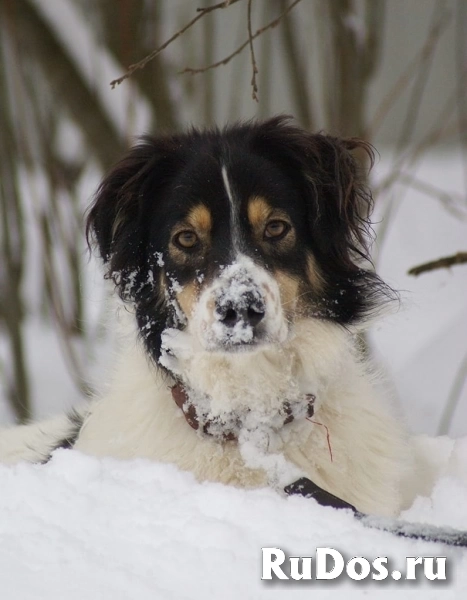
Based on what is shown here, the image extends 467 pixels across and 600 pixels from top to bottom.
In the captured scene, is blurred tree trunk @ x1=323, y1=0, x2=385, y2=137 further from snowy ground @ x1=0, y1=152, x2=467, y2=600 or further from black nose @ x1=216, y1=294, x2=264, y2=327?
snowy ground @ x1=0, y1=152, x2=467, y2=600

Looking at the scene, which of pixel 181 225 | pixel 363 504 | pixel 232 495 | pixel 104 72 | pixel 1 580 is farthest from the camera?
pixel 104 72

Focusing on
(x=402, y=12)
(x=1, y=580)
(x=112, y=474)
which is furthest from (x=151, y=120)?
(x=402, y=12)

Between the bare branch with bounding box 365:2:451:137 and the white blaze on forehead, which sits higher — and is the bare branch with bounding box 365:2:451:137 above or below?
above

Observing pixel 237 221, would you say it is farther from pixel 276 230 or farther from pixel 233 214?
pixel 276 230

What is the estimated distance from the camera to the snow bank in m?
2.04

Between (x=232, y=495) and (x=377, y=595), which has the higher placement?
(x=232, y=495)

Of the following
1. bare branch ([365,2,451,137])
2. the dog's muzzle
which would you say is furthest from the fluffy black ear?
bare branch ([365,2,451,137])

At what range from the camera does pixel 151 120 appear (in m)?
7.07

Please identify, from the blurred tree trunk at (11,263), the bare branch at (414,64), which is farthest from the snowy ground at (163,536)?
the blurred tree trunk at (11,263)

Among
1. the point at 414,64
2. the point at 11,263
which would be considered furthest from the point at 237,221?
the point at 11,263

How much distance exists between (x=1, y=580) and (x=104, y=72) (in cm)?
543

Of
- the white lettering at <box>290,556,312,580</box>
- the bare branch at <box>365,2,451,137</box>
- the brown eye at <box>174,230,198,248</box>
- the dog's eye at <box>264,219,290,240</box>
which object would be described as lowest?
the white lettering at <box>290,556,312,580</box>

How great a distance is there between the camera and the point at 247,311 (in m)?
3.30

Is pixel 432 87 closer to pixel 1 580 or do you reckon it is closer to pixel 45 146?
pixel 45 146
